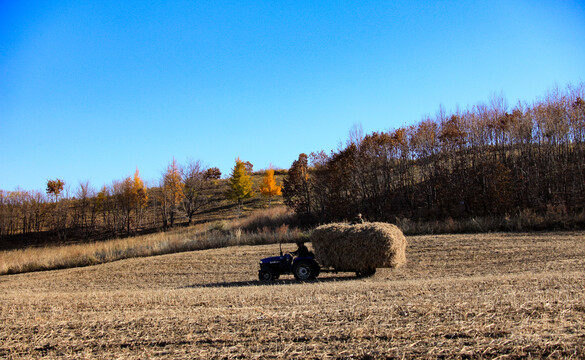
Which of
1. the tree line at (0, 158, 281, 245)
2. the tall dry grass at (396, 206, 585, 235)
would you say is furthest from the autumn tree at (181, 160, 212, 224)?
the tall dry grass at (396, 206, 585, 235)

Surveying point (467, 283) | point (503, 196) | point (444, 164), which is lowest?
point (467, 283)

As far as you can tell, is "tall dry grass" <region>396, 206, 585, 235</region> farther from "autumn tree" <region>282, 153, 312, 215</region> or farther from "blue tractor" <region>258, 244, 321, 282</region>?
"autumn tree" <region>282, 153, 312, 215</region>

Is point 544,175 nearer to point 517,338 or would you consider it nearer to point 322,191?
point 322,191

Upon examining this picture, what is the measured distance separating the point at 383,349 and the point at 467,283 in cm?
634

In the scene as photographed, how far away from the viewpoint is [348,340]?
573 cm

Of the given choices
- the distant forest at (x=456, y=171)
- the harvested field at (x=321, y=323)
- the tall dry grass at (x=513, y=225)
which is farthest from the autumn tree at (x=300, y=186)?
the harvested field at (x=321, y=323)

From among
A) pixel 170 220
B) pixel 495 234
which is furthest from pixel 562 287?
pixel 170 220

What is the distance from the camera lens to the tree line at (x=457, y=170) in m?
32.5

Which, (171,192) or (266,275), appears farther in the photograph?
(171,192)

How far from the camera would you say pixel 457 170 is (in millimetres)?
36219

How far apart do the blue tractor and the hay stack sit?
15.1 inches

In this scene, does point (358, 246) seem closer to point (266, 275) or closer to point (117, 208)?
point (266, 275)

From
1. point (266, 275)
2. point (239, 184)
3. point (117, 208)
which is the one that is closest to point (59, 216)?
point (117, 208)

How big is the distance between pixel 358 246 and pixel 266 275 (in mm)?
3734
